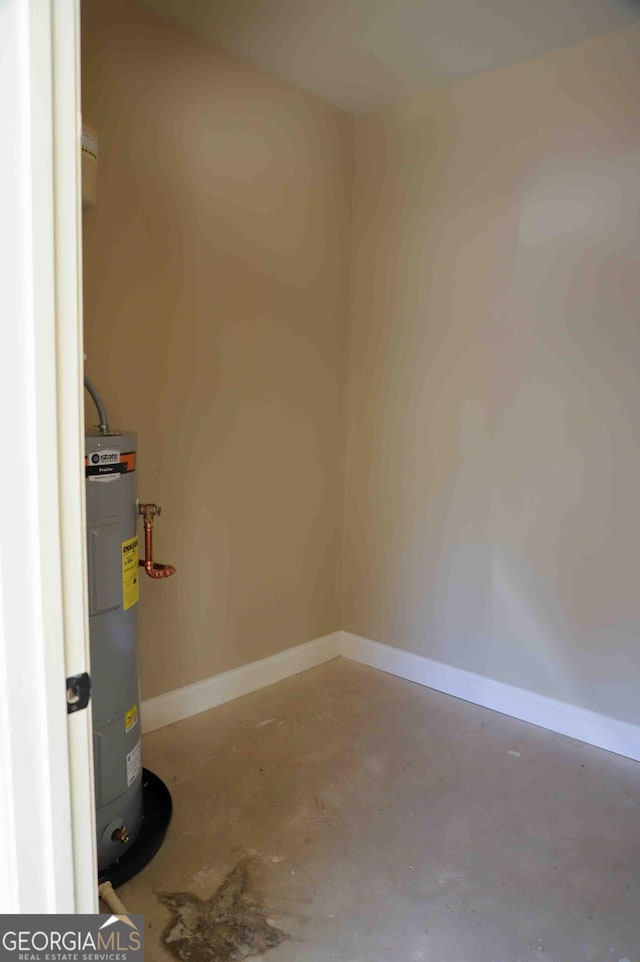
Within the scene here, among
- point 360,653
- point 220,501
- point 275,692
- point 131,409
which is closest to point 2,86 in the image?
point 131,409

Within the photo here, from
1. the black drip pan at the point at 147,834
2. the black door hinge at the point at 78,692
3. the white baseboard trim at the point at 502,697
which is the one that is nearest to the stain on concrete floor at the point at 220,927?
the black drip pan at the point at 147,834

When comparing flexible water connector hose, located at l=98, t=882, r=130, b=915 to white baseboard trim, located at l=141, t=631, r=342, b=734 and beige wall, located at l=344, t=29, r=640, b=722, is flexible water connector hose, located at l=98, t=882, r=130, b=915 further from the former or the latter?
beige wall, located at l=344, t=29, r=640, b=722

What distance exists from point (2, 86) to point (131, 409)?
1.75m

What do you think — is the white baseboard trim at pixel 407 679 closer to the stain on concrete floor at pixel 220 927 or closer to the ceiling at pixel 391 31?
the stain on concrete floor at pixel 220 927

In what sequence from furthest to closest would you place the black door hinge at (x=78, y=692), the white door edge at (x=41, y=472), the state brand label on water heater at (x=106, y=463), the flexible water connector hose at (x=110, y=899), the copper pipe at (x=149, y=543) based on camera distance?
the copper pipe at (x=149, y=543) → the state brand label on water heater at (x=106, y=463) → the flexible water connector hose at (x=110, y=899) → the black door hinge at (x=78, y=692) → the white door edge at (x=41, y=472)

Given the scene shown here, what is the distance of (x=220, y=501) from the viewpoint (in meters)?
2.78

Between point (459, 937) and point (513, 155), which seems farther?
point (513, 155)

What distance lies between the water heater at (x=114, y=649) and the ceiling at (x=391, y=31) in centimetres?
153

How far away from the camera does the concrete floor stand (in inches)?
65.0

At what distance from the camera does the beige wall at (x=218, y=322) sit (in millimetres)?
2322

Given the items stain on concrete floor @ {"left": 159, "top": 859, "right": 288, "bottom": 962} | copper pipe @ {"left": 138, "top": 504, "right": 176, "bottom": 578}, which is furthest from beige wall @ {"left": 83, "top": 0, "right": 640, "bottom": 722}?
stain on concrete floor @ {"left": 159, "top": 859, "right": 288, "bottom": 962}

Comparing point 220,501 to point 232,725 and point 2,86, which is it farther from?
point 2,86

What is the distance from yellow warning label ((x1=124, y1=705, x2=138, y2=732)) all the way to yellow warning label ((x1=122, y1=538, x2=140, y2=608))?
1.05 feet

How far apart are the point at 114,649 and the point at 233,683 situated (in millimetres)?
1190
